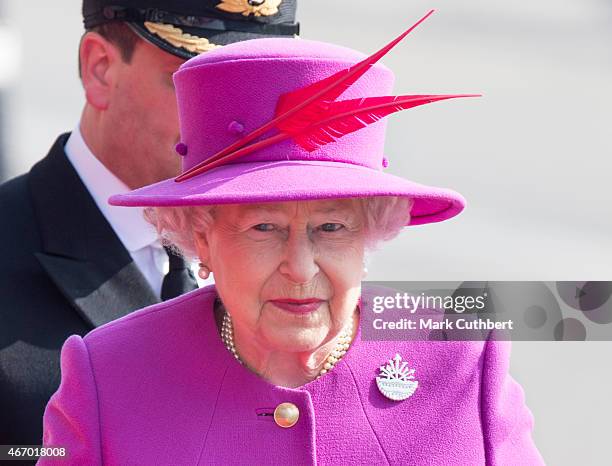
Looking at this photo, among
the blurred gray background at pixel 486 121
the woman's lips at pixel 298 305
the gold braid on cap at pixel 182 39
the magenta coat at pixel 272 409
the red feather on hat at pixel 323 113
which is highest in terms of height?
the red feather on hat at pixel 323 113

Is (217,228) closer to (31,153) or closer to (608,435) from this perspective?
(608,435)

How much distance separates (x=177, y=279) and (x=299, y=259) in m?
1.04

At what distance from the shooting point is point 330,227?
2.75 m

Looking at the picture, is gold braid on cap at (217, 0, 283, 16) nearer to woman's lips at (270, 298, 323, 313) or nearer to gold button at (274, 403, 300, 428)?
woman's lips at (270, 298, 323, 313)

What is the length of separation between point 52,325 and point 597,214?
5968 millimetres

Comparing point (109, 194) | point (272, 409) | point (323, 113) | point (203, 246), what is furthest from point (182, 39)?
point (272, 409)

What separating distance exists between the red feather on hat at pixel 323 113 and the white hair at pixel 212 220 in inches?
6.4

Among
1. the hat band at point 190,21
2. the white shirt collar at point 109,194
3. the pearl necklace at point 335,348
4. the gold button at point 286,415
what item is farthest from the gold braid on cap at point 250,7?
the gold button at point 286,415

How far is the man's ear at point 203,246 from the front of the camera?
291 centimetres

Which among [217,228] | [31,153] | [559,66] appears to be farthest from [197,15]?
[559,66]

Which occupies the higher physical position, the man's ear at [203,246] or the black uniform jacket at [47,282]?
the man's ear at [203,246]

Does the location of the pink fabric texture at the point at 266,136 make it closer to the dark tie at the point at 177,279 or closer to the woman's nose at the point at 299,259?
the woman's nose at the point at 299,259

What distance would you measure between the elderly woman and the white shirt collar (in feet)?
2.91

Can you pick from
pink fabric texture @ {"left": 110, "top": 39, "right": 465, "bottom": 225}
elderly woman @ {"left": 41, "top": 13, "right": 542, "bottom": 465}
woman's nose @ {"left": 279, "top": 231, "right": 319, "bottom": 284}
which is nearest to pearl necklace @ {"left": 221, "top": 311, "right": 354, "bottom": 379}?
elderly woman @ {"left": 41, "top": 13, "right": 542, "bottom": 465}
